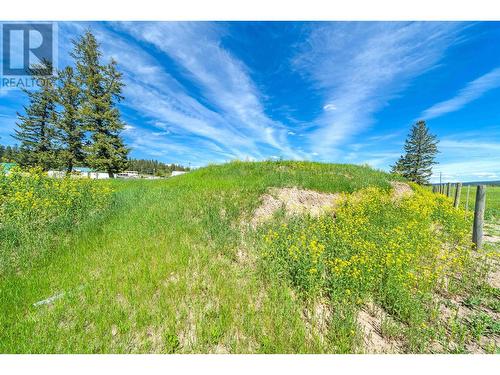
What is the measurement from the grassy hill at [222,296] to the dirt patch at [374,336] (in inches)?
0.6

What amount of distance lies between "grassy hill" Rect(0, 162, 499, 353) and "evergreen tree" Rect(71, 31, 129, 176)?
25.7m

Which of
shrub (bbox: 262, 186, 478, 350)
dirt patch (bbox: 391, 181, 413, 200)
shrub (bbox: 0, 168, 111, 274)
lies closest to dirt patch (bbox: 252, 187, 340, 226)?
shrub (bbox: 262, 186, 478, 350)

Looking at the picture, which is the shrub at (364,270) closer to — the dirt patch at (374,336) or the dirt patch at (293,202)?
the dirt patch at (374,336)

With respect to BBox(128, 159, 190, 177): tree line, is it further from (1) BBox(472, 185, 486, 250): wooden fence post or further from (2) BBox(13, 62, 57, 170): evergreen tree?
(1) BBox(472, 185, 486, 250): wooden fence post

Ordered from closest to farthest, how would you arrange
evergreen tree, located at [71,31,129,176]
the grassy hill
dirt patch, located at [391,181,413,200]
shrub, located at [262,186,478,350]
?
the grassy hill
shrub, located at [262,186,478,350]
dirt patch, located at [391,181,413,200]
evergreen tree, located at [71,31,129,176]

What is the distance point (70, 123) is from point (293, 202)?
33.4 m

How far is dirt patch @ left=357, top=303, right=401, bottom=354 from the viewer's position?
2.68m

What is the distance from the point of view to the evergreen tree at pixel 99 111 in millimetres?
25984

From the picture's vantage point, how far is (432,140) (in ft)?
131

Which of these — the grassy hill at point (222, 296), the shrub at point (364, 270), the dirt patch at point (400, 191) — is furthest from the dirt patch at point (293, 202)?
the dirt patch at point (400, 191)

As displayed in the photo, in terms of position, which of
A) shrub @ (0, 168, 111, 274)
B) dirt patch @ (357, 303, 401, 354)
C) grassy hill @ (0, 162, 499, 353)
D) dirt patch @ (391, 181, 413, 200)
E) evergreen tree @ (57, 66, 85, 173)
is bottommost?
dirt patch @ (357, 303, 401, 354)

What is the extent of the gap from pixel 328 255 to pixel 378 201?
21.2 ft
